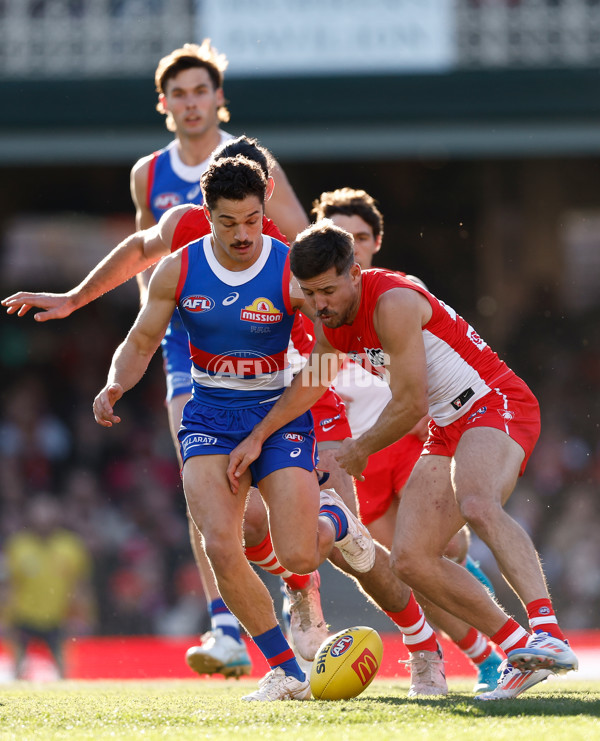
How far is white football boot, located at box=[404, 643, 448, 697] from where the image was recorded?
5551 mm

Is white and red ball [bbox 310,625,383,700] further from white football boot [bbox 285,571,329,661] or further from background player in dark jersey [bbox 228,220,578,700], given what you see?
white football boot [bbox 285,571,329,661]

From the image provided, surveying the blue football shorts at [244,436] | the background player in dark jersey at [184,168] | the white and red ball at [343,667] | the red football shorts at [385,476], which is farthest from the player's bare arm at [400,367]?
the background player in dark jersey at [184,168]

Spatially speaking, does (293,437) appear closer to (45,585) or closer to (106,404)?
(106,404)

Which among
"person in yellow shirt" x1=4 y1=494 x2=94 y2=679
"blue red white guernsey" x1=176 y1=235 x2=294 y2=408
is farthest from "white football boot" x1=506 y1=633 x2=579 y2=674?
"person in yellow shirt" x1=4 y1=494 x2=94 y2=679

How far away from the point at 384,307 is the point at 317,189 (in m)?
13.2

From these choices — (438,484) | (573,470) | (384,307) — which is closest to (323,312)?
(384,307)

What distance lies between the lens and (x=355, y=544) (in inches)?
210

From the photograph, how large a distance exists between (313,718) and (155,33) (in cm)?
1098

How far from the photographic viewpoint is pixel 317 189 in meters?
17.8

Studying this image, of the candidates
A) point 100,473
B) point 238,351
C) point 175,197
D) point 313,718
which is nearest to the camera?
point 313,718

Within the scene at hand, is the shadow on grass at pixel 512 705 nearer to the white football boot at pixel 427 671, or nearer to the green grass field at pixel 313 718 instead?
the green grass field at pixel 313 718

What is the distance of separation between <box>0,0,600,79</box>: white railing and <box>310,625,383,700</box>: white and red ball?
31.8ft

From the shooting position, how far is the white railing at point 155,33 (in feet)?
44.0

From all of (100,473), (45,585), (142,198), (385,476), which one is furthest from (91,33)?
(385,476)
